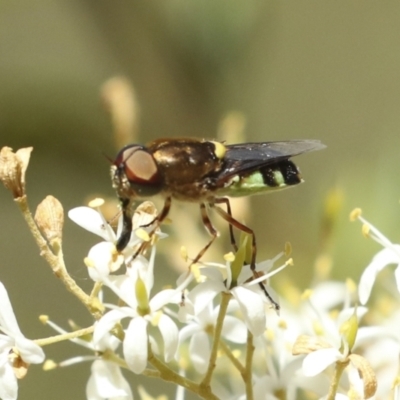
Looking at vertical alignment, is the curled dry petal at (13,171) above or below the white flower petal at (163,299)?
above

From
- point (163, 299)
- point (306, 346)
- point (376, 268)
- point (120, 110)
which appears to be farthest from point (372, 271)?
point (120, 110)

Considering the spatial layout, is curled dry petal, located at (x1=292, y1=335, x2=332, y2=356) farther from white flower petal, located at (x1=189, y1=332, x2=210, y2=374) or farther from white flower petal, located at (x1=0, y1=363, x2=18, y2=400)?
white flower petal, located at (x1=0, y1=363, x2=18, y2=400)

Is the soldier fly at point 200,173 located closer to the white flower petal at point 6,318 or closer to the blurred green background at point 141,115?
the white flower petal at point 6,318

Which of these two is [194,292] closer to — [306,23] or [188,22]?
[188,22]

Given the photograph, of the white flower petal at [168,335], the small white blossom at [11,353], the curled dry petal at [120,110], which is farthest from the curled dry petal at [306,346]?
the curled dry petal at [120,110]

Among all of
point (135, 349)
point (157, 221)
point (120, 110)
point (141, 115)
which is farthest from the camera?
point (141, 115)

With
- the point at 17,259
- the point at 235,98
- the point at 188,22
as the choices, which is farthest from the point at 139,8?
the point at 17,259

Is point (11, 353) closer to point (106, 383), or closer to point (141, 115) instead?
point (106, 383)
